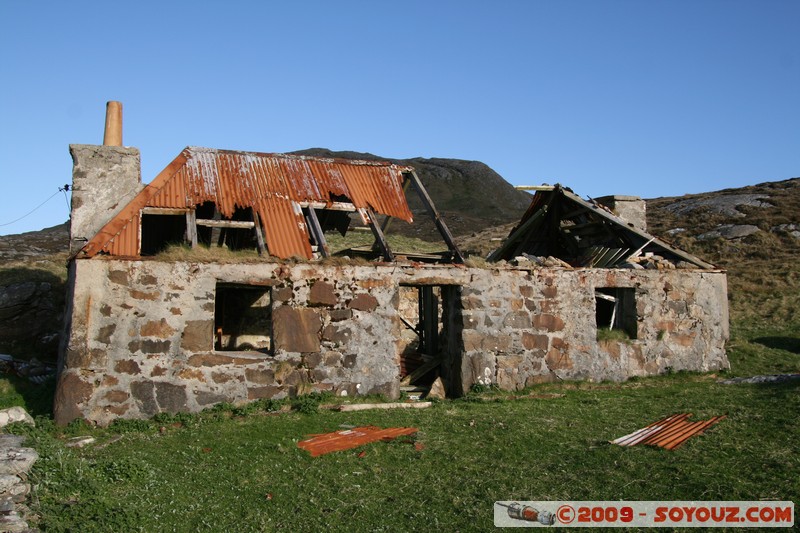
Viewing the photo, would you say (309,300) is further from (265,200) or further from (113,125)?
(113,125)

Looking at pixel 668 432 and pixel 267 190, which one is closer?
pixel 668 432

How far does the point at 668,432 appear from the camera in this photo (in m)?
7.71

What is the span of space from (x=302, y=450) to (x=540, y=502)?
3.01m

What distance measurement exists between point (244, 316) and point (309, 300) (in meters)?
3.70

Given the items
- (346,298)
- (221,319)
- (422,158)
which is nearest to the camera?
(346,298)

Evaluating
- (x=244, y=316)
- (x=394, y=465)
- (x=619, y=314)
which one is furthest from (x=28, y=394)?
(x=619, y=314)

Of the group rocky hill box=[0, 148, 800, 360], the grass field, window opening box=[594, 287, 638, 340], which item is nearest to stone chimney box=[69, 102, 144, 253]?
the grass field

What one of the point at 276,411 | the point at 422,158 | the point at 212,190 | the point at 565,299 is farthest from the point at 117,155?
the point at 422,158

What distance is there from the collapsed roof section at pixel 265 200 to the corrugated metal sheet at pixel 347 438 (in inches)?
127

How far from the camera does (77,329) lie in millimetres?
8984

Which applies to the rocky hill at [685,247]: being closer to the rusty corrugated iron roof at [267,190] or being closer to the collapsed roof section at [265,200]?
the collapsed roof section at [265,200]

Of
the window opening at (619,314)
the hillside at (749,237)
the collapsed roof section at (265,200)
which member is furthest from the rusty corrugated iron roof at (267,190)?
the hillside at (749,237)

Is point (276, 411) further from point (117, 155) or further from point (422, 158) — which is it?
point (422, 158)

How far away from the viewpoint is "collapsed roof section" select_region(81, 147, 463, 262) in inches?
403
